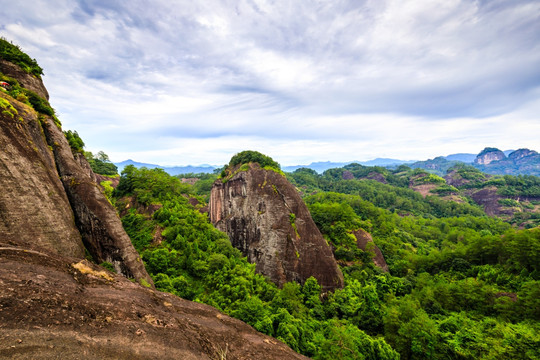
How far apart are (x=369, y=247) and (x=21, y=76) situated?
177 ft

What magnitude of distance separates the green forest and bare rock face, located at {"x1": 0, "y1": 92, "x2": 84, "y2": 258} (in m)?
9.61

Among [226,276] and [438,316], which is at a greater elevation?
[226,276]

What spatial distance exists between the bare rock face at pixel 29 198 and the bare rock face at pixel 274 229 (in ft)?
85.1

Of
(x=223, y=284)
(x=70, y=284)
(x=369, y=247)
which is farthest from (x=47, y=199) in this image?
(x=369, y=247)

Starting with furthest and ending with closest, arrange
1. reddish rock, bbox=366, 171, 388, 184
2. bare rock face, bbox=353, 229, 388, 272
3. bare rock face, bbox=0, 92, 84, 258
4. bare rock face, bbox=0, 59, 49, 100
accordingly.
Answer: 1. reddish rock, bbox=366, 171, 388, 184
2. bare rock face, bbox=353, 229, 388, 272
3. bare rock face, bbox=0, 59, 49, 100
4. bare rock face, bbox=0, 92, 84, 258

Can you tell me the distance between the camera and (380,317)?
2609cm

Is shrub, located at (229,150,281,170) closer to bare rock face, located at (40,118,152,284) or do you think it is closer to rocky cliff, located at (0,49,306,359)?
bare rock face, located at (40,118,152,284)

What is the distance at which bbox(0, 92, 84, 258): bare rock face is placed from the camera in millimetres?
10273

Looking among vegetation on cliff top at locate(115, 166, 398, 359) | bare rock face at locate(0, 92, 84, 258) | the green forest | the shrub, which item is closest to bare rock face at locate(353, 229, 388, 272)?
the green forest

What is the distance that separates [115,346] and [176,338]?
93.1 inches

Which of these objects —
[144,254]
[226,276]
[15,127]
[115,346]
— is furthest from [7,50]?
[226,276]

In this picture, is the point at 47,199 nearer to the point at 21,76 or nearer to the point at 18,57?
the point at 21,76

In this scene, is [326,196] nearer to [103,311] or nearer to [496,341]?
[496,341]

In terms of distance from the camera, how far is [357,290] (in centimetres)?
3198
